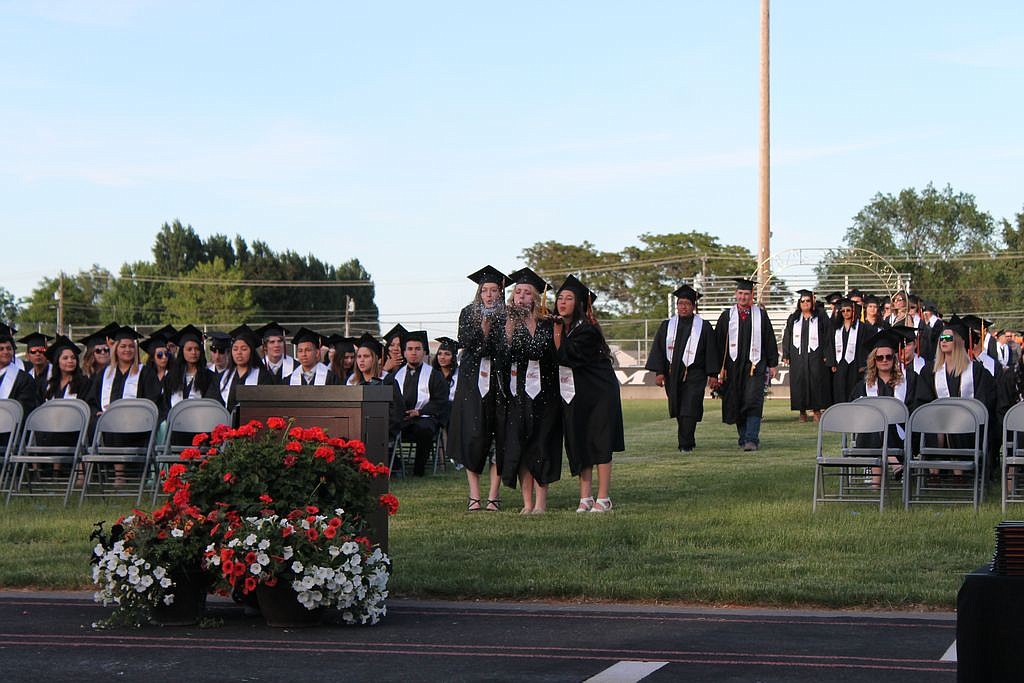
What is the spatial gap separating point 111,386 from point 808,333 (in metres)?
11.5

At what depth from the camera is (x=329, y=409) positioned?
802 centimetres

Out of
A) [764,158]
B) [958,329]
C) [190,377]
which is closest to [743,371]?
[958,329]

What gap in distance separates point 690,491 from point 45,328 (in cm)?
4074

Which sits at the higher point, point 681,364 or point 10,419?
point 681,364

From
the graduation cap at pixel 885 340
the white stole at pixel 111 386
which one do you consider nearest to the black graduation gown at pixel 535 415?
the graduation cap at pixel 885 340

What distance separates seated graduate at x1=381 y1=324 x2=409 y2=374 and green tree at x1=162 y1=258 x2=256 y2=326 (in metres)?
61.8

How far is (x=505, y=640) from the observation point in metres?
6.96

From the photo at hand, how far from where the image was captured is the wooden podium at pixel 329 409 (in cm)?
800

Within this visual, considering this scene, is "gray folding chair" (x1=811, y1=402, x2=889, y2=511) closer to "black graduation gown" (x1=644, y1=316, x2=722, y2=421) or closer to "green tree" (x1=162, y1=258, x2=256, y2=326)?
"black graduation gown" (x1=644, y1=316, x2=722, y2=421)

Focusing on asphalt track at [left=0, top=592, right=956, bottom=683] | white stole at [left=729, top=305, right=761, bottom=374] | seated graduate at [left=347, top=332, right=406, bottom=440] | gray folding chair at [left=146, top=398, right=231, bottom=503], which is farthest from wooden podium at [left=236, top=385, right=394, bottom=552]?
white stole at [left=729, top=305, right=761, bottom=374]

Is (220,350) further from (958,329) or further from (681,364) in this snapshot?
(958,329)

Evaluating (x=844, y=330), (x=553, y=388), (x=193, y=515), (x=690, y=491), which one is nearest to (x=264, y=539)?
(x=193, y=515)

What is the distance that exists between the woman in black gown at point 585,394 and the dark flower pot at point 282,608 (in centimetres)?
475

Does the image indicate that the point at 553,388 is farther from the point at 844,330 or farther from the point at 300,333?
the point at 844,330
